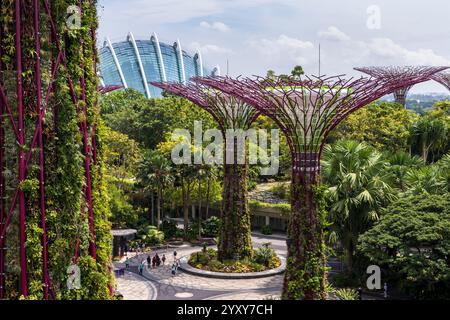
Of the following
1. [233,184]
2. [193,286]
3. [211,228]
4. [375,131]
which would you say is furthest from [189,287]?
[375,131]

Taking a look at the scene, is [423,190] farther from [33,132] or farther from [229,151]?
[33,132]

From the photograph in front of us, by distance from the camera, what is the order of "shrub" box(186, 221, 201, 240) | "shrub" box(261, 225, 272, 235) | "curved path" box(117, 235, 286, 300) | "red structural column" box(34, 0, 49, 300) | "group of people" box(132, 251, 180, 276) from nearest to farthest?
1. "red structural column" box(34, 0, 49, 300)
2. "curved path" box(117, 235, 286, 300)
3. "group of people" box(132, 251, 180, 276)
4. "shrub" box(186, 221, 201, 240)
5. "shrub" box(261, 225, 272, 235)

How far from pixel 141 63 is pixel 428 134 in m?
65.4

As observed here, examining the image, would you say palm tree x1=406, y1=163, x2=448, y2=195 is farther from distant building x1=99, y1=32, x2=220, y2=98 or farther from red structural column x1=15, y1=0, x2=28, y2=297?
distant building x1=99, y1=32, x2=220, y2=98

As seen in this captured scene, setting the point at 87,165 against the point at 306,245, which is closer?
the point at 87,165

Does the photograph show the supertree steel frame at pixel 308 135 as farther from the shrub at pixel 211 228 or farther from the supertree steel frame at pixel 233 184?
the shrub at pixel 211 228

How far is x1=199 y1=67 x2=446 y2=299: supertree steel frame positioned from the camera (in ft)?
56.5

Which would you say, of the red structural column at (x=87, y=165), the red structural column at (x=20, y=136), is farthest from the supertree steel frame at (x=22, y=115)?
the red structural column at (x=87, y=165)

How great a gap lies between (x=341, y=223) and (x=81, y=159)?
1429 cm

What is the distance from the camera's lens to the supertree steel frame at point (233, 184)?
25.7m

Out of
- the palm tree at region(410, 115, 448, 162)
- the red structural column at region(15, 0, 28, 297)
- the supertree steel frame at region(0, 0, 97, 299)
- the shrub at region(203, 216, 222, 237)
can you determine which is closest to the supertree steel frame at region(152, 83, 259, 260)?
the shrub at region(203, 216, 222, 237)

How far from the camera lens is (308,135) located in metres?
18.0

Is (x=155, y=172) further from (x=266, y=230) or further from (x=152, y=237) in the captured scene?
(x=266, y=230)

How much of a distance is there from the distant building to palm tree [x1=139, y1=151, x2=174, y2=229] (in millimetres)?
60653
